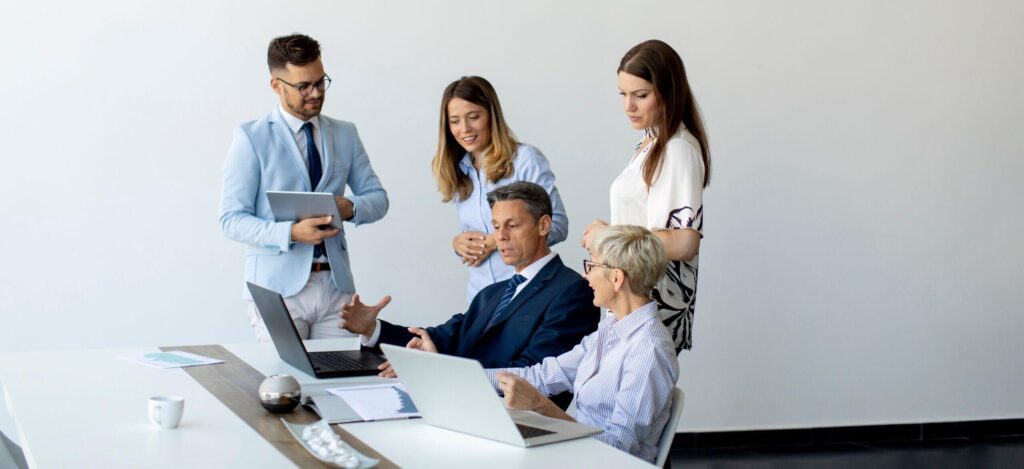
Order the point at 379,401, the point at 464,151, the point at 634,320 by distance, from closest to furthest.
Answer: the point at 379,401 < the point at 634,320 < the point at 464,151

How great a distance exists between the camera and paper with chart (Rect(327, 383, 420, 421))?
2.42m

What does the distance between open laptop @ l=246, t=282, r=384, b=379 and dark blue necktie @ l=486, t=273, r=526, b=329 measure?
0.35 m

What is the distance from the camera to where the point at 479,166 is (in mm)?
3984

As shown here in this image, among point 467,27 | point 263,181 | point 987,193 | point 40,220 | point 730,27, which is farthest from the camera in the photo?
point 987,193

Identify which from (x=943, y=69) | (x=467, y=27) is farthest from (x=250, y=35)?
(x=943, y=69)

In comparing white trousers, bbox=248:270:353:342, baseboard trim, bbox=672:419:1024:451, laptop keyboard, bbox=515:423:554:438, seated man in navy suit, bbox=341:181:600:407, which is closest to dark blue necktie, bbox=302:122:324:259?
white trousers, bbox=248:270:353:342

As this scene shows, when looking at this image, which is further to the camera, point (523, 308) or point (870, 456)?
point (870, 456)

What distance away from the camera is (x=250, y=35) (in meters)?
4.68

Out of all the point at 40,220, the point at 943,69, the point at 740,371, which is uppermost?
the point at 943,69

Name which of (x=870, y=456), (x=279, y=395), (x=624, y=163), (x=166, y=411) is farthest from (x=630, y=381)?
(x=870, y=456)

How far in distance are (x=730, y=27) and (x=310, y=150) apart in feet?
7.83

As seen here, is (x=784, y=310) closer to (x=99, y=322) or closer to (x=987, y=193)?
(x=987, y=193)

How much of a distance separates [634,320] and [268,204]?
164cm

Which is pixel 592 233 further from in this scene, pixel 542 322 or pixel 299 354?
pixel 299 354
